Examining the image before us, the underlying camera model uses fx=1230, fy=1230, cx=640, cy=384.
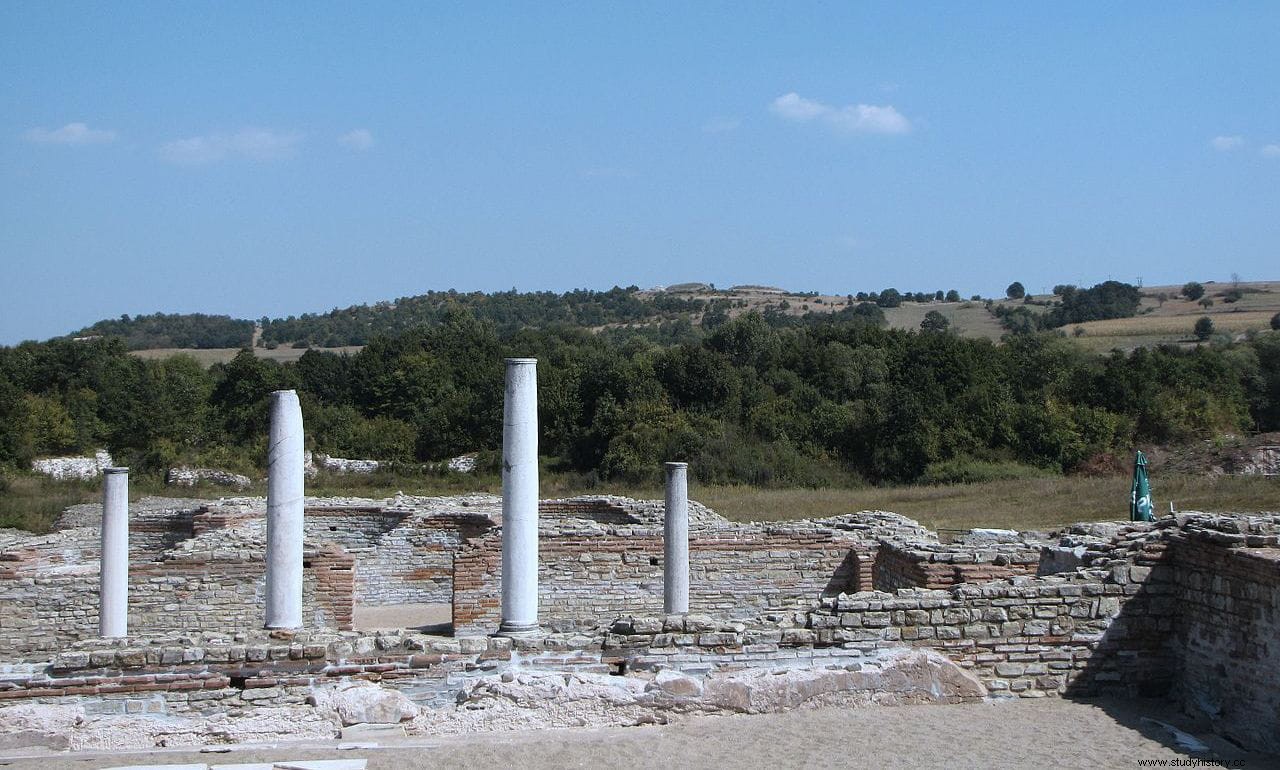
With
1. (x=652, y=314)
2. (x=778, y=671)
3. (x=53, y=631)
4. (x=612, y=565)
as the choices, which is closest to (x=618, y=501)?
Result: (x=612, y=565)

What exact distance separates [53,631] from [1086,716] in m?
10.5

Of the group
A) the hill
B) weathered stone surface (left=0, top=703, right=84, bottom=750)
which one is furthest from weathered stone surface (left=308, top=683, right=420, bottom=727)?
the hill

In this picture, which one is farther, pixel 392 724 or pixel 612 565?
pixel 612 565

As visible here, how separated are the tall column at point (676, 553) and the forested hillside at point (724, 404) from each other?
1786 cm

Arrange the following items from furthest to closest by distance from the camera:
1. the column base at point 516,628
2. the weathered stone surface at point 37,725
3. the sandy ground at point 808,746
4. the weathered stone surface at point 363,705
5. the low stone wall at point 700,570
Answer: the low stone wall at point 700,570 < the column base at point 516,628 < the weathered stone surface at point 363,705 < the weathered stone surface at point 37,725 < the sandy ground at point 808,746

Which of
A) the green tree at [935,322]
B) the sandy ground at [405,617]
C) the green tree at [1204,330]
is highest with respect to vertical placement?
the green tree at [935,322]

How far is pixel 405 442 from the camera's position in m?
37.9

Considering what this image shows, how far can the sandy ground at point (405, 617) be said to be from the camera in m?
15.3

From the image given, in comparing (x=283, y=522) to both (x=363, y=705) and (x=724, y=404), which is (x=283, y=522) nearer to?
(x=363, y=705)

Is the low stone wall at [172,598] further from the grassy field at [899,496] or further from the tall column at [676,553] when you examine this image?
the grassy field at [899,496]

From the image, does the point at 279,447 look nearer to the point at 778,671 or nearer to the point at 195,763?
the point at 195,763

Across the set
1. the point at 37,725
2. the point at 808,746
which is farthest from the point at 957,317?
the point at 37,725

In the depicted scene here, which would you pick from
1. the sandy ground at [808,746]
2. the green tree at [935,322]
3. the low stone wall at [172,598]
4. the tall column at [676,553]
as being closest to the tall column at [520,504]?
the sandy ground at [808,746]

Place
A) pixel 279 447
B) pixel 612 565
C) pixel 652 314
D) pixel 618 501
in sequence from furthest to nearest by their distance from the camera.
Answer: pixel 652 314
pixel 618 501
pixel 612 565
pixel 279 447
